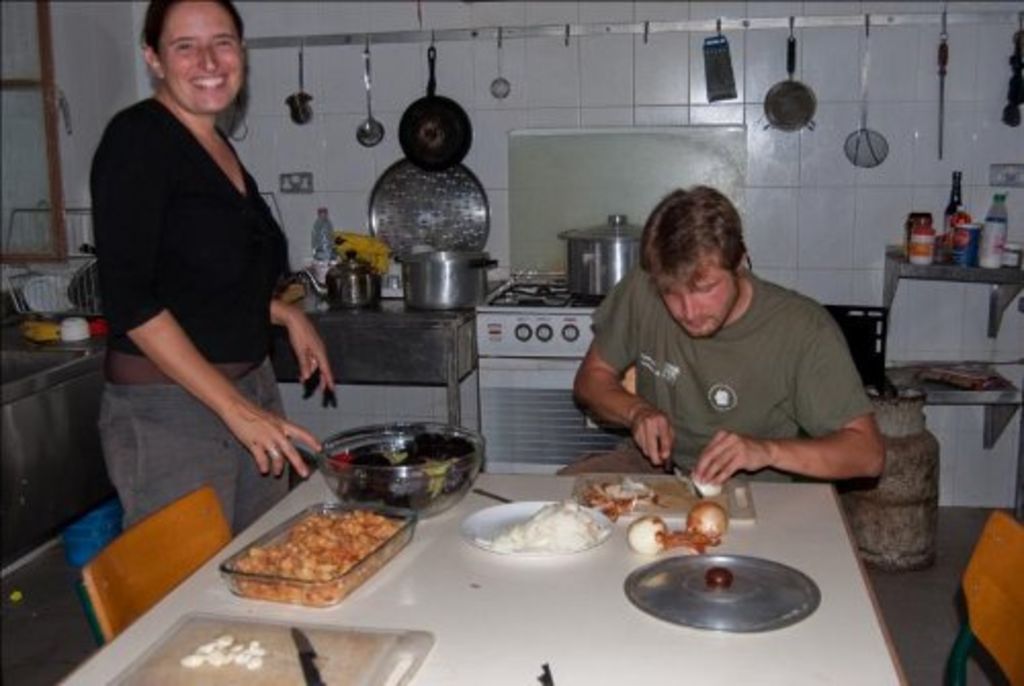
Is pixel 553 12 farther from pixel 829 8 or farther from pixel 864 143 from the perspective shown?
pixel 864 143

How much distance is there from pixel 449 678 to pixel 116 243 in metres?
0.94

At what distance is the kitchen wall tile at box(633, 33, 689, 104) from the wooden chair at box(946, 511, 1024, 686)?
243 centimetres

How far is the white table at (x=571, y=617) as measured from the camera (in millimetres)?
1153

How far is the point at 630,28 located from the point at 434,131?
0.77 metres

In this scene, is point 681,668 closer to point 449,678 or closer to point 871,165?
point 449,678

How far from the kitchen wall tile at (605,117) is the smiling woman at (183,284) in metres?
2.00

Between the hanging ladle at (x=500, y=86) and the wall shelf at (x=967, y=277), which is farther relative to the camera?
the hanging ladle at (x=500, y=86)

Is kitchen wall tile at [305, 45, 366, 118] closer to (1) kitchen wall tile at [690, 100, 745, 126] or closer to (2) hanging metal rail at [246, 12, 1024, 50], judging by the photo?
(2) hanging metal rail at [246, 12, 1024, 50]

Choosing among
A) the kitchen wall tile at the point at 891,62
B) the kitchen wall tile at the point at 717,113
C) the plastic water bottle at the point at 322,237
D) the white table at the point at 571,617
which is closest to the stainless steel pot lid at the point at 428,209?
the plastic water bottle at the point at 322,237

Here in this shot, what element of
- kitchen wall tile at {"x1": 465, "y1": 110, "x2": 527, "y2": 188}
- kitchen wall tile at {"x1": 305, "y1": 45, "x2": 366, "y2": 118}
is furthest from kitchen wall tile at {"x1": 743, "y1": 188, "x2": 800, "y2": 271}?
kitchen wall tile at {"x1": 305, "y1": 45, "x2": 366, "y2": 118}

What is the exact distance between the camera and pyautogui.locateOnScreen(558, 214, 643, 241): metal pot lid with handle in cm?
340

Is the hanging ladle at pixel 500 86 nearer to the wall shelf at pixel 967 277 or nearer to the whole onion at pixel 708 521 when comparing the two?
the wall shelf at pixel 967 277

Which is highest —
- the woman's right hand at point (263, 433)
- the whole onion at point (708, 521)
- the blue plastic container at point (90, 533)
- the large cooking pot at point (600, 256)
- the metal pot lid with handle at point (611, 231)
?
the metal pot lid with handle at point (611, 231)

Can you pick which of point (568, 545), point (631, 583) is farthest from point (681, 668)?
point (568, 545)
